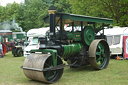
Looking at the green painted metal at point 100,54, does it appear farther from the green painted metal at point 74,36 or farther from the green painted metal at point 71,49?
the green painted metal at point 74,36

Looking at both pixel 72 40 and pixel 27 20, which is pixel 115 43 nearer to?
pixel 72 40

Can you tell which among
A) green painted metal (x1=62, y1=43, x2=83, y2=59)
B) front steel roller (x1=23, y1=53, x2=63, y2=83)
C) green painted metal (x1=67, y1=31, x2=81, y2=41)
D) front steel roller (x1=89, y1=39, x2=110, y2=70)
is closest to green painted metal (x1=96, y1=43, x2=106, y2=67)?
front steel roller (x1=89, y1=39, x2=110, y2=70)

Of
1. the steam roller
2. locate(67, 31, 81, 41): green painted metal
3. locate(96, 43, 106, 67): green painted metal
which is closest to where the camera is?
the steam roller

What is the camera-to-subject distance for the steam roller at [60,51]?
6.01 metres

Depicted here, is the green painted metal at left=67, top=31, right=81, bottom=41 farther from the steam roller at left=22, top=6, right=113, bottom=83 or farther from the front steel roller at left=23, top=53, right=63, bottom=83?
the front steel roller at left=23, top=53, right=63, bottom=83

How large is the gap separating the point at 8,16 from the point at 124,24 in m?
27.8

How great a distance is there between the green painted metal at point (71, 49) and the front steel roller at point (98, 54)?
0.50m

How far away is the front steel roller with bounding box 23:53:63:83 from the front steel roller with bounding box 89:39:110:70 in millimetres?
1898

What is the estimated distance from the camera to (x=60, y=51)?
695 cm

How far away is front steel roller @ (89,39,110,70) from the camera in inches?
308

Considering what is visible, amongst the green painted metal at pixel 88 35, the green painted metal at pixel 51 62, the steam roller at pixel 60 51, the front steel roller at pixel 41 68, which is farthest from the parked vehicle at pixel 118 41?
the green painted metal at pixel 51 62

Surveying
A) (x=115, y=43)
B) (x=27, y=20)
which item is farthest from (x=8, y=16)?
(x=115, y=43)

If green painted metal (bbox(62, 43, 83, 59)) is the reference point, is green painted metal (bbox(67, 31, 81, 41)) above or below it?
above

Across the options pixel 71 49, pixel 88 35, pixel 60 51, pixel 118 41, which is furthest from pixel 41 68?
pixel 118 41
